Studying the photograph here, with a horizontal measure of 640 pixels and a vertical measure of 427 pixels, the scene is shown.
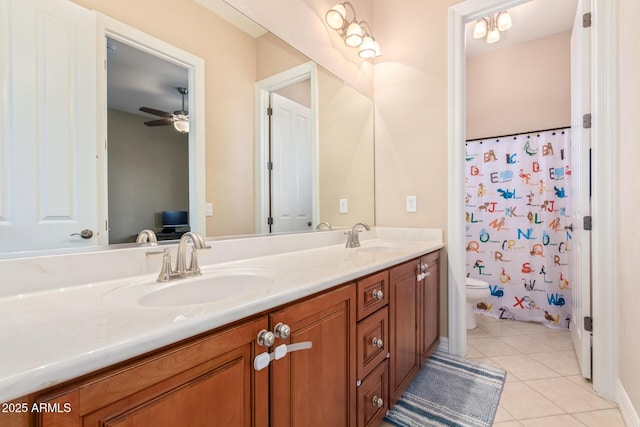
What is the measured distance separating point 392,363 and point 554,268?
213 cm

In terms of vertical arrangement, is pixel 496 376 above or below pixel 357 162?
below

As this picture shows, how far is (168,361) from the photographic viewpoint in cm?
54

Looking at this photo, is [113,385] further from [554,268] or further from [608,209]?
[554,268]

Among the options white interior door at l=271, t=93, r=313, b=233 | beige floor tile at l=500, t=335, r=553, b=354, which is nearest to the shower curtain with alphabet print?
beige floor tile at l=500, t=335, r=553, b=354

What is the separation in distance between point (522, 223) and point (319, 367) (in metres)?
2.60

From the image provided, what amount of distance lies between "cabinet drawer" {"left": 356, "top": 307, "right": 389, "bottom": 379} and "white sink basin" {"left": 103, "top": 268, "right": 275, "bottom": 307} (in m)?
0.42

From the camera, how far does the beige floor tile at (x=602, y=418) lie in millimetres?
1322

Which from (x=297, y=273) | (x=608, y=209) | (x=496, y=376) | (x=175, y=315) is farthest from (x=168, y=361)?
(x=608, y=209)

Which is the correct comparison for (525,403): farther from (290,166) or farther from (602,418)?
(290,166)

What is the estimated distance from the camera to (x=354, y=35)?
6.64 feet

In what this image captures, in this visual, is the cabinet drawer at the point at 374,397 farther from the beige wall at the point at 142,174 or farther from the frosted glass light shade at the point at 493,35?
the frosted glass light shade at the point at 493,35

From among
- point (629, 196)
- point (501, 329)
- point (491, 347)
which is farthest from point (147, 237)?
point (501, 329)

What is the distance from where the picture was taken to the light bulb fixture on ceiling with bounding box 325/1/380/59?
6.18ft

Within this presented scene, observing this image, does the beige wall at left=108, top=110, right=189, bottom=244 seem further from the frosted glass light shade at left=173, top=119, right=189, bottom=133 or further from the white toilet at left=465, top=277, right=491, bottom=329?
the white toilet at left=465, top=277, right=491, bottom=329
